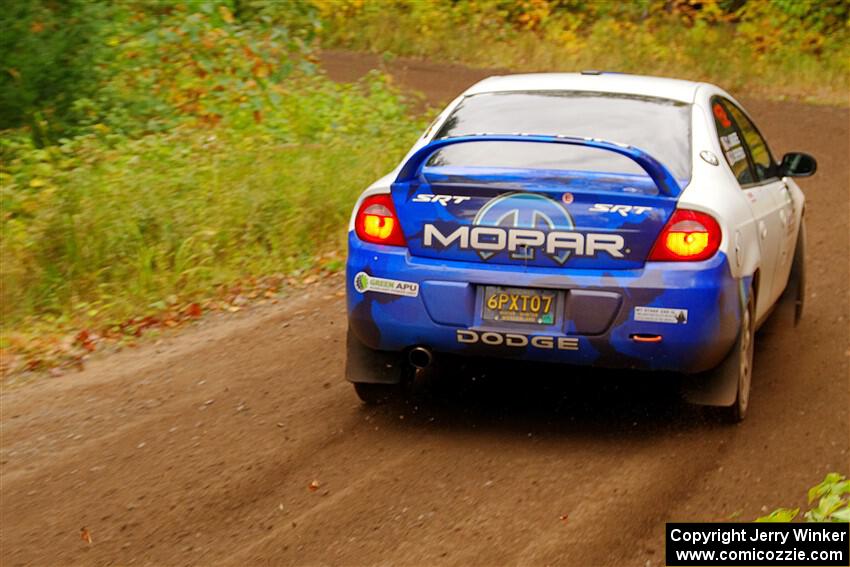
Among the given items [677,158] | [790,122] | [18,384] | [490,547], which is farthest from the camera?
[790,122]

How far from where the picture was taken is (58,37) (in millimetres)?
12547

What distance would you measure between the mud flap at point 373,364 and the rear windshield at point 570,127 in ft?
3.21

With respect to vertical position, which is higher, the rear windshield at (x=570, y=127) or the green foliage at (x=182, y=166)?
the rear windshield at (x=570, y=127)

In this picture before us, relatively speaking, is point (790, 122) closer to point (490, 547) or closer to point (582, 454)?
→ point (582, 454)

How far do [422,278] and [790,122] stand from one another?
1486 cm

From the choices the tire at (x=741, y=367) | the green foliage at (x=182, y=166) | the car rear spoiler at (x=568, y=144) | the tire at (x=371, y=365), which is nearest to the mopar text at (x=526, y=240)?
the car rear spoiler at (x=568, y=144)

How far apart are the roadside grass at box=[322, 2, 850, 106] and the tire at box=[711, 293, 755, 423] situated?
678 inches

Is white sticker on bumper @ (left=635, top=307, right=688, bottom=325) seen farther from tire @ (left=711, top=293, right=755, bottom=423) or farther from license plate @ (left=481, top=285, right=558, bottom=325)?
tire @ (left=711, top=293, right=755, bottom=423)

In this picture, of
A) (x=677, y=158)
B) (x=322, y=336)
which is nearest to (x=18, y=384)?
(x=322, y=336)

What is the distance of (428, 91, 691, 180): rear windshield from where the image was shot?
6.42 meters

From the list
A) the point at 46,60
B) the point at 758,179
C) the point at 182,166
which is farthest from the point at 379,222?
the point at 46,60

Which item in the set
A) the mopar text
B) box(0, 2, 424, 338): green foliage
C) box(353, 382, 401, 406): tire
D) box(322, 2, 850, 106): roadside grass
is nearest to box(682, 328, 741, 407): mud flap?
the mopar text

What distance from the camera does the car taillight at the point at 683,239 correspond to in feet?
19.8

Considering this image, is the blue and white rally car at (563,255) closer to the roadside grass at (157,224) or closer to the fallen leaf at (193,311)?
the fallen leaf at (193,311)
